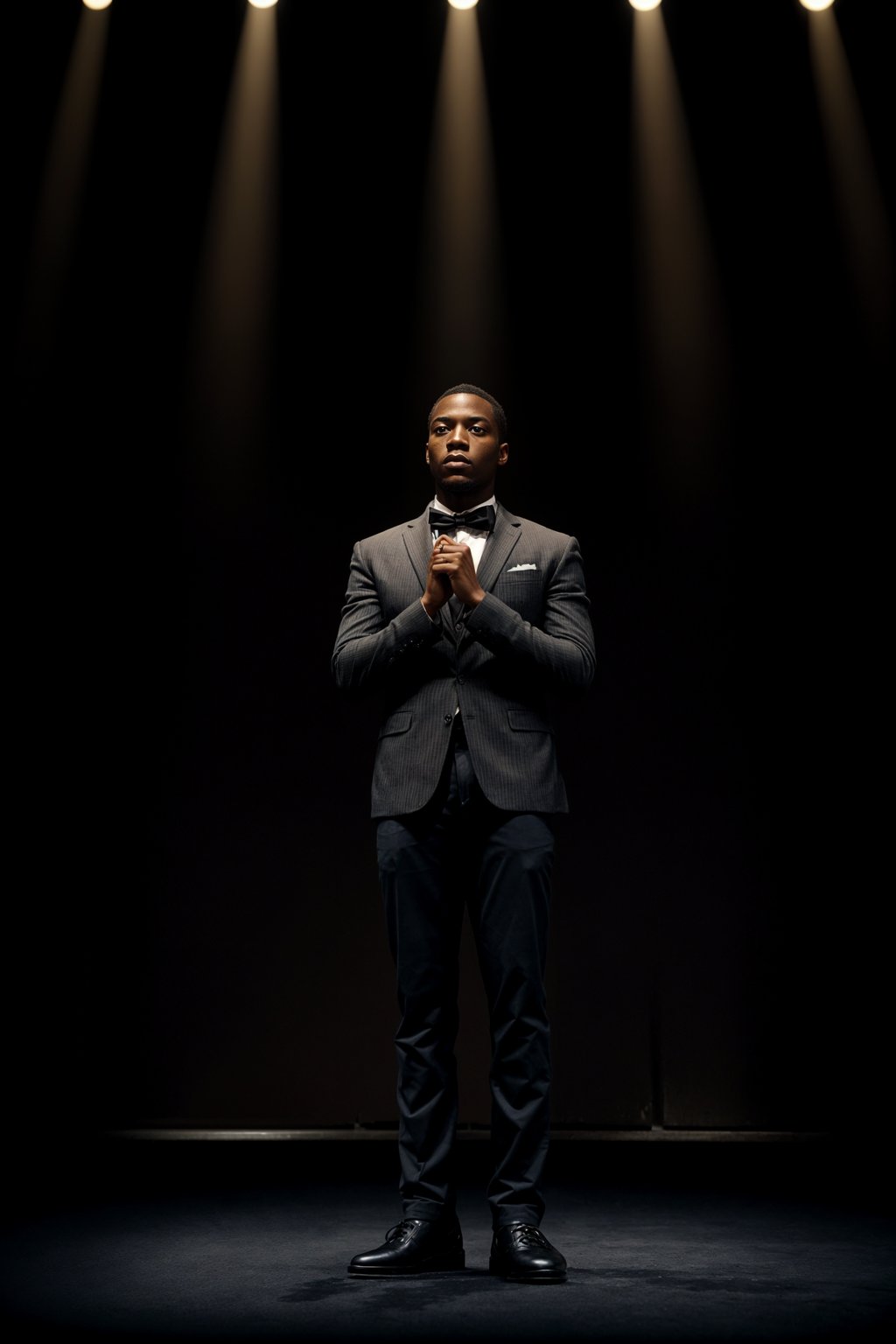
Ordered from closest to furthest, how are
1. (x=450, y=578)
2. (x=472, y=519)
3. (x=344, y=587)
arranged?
(x=450, y=578), (x=472, y=519), (x=344, y=587)

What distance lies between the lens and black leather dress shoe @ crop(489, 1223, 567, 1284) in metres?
2.07

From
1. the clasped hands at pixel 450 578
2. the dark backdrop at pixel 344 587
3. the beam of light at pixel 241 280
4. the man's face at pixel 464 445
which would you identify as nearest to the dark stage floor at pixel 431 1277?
the dark backdrop at pixel 344 587

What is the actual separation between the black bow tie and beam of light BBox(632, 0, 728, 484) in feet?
5.60

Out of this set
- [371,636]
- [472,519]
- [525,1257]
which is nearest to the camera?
[525,1257]

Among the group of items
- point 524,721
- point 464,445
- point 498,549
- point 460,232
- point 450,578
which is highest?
point 460,232

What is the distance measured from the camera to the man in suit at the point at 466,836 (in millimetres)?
2154

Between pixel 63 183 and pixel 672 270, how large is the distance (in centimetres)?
188

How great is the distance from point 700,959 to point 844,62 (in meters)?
2.71

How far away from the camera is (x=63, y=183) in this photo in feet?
13.4

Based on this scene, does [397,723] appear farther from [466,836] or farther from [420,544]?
[420,544]

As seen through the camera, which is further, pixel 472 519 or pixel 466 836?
pixel 472 519

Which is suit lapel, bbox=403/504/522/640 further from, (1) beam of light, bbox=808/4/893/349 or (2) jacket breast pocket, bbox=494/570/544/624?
(1) beam of light, bbox=808/4/893/349

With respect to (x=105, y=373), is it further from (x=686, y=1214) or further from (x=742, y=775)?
(x=686, y=1214)

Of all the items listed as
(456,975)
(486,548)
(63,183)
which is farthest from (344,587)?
(456,975)
